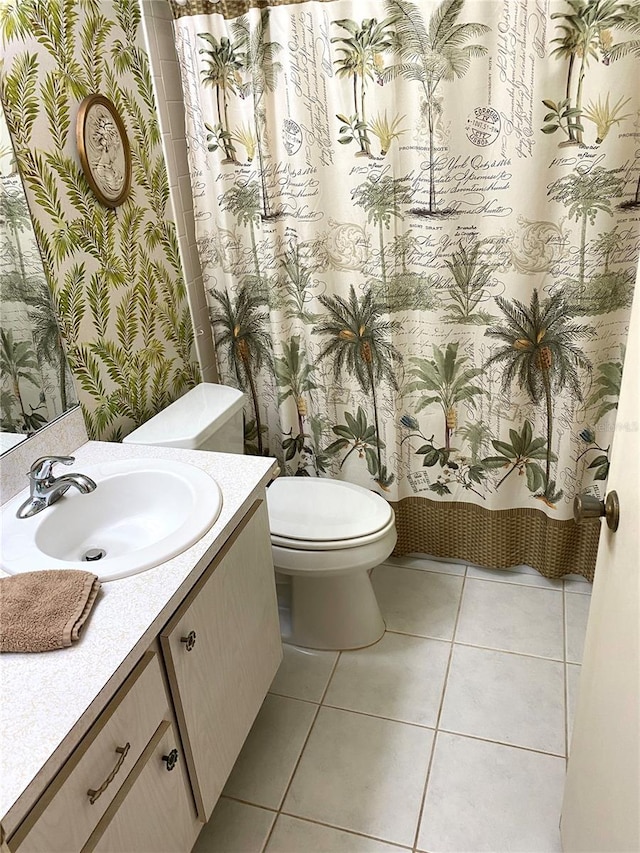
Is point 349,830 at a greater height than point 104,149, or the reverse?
point 104,149

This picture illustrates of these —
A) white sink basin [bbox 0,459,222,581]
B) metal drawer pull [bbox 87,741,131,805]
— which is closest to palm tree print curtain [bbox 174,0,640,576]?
white sink basin [bbox 0,459,222,581]

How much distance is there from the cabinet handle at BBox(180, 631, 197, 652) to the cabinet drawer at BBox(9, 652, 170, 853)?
73 millimetres

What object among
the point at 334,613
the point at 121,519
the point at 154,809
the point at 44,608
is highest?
the point at 44,608

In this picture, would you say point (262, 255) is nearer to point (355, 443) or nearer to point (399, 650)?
point (355, 443)

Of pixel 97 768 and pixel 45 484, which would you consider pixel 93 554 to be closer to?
pixel 45 484

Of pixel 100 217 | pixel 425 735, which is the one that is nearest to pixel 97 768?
pixel 425 735

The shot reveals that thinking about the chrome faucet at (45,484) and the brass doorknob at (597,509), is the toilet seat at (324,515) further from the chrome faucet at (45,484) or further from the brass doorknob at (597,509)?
the brass doorknob at (597,509)

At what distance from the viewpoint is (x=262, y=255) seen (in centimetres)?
200

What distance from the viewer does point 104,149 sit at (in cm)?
163

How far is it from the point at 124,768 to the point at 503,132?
1.67m

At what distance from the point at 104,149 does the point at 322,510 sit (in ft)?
3.80

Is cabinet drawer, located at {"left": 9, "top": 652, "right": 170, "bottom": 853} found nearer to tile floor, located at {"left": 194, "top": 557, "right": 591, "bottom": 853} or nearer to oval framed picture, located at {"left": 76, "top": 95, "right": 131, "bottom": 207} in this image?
tile floor, located at {"left": 194, "top": 557, "right": 591, "bottom": 853}

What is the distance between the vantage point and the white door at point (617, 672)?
87 centimetres

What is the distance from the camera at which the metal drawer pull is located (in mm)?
906
